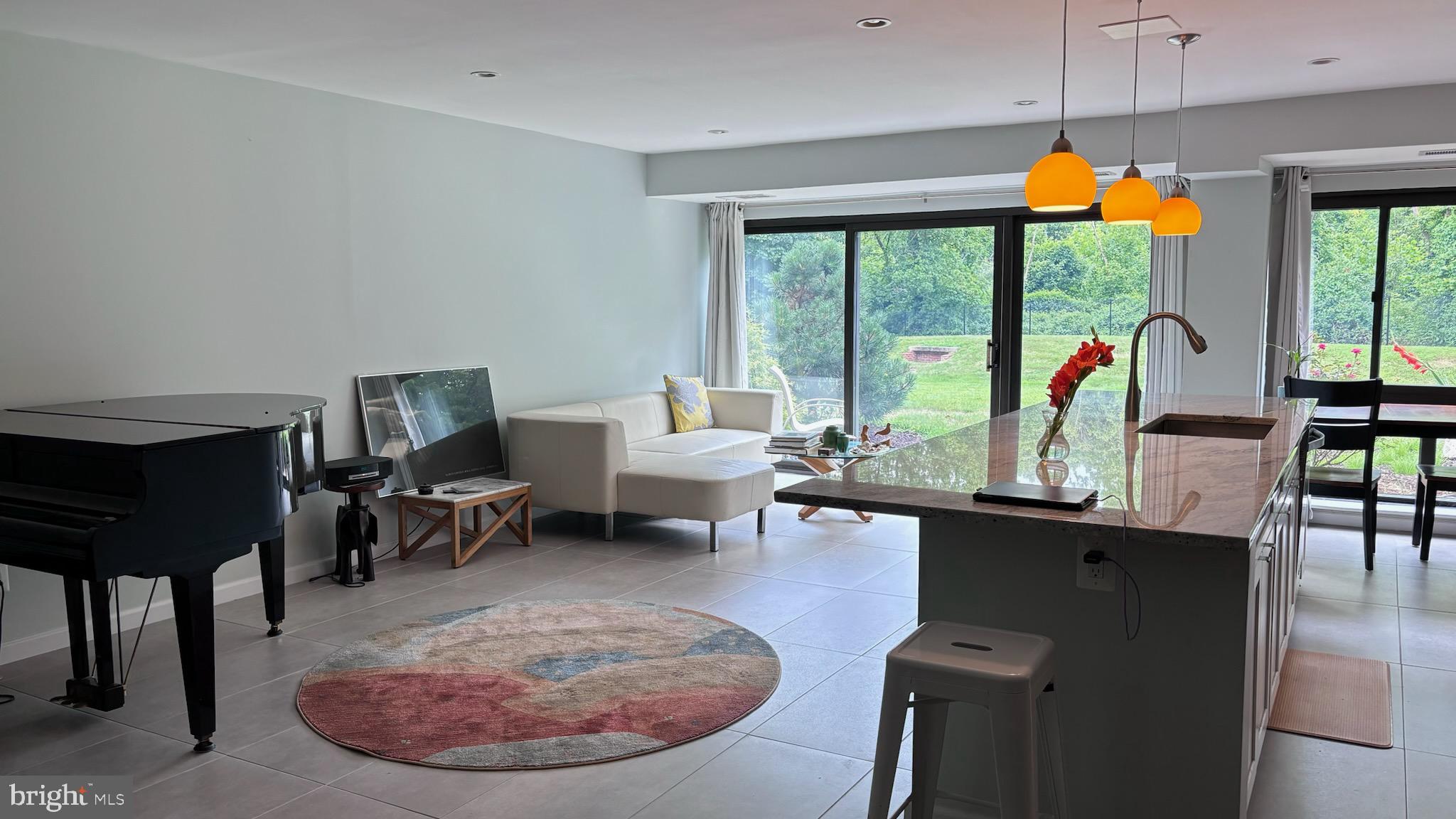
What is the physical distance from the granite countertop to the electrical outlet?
14 cm

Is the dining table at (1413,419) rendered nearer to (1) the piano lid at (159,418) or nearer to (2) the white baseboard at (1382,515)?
(2) the white baseboard at (1382,515)

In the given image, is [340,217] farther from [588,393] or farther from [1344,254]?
[1344,254]

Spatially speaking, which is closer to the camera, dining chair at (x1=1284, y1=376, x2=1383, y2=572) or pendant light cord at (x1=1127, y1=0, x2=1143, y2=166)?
pendant light cord at (x1=1127, y1=0, x2=1143, y2=166)

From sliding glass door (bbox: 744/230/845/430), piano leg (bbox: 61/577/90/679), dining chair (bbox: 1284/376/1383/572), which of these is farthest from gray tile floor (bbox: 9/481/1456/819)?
sliding glass door (bbox: 744/230/845/430)

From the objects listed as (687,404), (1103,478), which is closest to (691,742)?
(1103,478)

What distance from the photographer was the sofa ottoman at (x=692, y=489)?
5879 mm

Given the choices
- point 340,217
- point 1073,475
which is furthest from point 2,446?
point 1073,475

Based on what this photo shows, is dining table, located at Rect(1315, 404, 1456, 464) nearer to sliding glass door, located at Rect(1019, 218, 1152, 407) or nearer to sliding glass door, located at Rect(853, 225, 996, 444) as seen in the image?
sliding glass door, located at Rect(1019, 218, 1152, 407)

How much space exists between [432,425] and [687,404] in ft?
7.24

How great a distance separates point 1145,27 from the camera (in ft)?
12.9

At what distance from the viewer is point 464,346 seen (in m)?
6.10

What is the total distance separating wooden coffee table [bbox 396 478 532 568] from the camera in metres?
5.46

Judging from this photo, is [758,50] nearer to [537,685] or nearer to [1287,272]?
[537,685]

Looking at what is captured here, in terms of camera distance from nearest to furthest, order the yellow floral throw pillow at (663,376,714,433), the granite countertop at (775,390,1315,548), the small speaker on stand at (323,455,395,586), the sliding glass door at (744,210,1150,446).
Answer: the granite countertop at (775,390,1315,548)
the small speaker on stand at (323,455,395,586)
the sliding glass door at (744,210,1150,446)
the yellow floral throw pillow at (663,376,714,433)
